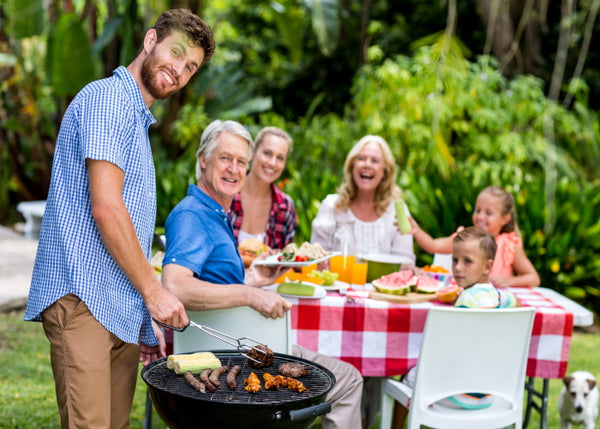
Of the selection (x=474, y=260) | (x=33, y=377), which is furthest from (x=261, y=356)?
(x=33, y=377)

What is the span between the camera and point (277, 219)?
16.0 feet

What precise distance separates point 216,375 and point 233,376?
6 cm

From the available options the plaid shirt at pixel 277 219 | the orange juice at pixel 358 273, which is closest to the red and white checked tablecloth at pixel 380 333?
Answer: the orange juice at pixel 358 273

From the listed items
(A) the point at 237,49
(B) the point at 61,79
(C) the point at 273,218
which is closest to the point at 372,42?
(A) the point at 237,49

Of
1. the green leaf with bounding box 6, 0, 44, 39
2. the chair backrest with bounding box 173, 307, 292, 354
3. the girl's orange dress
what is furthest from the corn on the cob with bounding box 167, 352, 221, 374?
the green leaf with bounding box 6, 0, 44, 39

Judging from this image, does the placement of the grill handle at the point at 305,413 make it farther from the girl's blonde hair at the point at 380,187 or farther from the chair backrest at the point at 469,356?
the girl's blonde hair at the point at 380,187

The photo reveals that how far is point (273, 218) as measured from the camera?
4.85m

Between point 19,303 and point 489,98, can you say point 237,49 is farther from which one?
point 19,303

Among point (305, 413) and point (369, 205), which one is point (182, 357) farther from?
point (369, 205)

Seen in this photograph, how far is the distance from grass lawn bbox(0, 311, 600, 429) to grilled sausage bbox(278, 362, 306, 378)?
7.69 feet

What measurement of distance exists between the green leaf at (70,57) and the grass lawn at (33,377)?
Answer: 2923 mm

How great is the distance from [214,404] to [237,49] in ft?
50.9

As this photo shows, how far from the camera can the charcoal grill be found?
87.7 inches

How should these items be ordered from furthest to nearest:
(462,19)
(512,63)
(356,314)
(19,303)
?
(462,19), (512,63), (19,303), (356,314)
